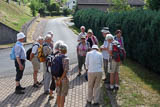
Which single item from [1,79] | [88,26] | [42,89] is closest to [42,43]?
[42,89]

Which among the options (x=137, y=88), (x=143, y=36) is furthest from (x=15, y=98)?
(x=143, y=36)

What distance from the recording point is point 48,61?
606cm

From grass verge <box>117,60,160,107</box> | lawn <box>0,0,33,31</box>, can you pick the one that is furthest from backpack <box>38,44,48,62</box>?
lawn <box>0,0,33,31</box>

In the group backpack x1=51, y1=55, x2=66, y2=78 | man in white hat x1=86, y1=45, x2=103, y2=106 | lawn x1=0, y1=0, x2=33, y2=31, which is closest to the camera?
backpack x1=51, y1=55, x2=66, y2=78

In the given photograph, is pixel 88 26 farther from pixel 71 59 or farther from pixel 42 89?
pixel 42 89

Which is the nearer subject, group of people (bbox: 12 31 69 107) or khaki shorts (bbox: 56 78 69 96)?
group of people (bbox: 12 31 69 107)

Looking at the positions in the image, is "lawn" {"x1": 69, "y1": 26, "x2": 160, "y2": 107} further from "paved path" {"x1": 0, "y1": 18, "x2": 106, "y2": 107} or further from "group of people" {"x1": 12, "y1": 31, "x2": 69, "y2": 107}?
"group of people" {"x1": 12, "y1": 31, "x2": 69, "y2": 107}

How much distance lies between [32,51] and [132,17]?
674cm

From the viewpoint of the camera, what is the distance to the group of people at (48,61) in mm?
5379

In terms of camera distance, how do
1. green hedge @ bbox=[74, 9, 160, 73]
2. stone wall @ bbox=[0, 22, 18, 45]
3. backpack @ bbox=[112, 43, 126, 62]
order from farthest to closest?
stone wall @ bbox=[0, 22, 18, 45]
green hedge @ bbox=[74, 9, 160, 73]
backpack @ bbox=[112, 43, 126, 62]

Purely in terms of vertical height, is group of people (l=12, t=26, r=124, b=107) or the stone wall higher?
group of people (l=12, t=26, r=124, b=107)

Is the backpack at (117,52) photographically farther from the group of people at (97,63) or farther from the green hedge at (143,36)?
the green hedge at (143,36)

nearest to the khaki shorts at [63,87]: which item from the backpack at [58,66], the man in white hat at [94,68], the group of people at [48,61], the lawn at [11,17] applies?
the group of people at [48,61]

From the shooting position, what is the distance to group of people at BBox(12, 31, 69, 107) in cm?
538
